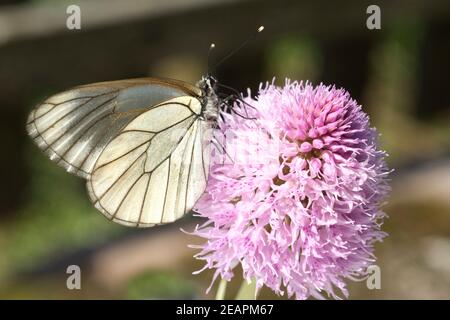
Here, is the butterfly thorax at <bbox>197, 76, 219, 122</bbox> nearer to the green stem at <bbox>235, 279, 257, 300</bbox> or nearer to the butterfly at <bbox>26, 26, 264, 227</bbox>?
the butterfly at <bbox>26, 26, 264, 227</bbox>

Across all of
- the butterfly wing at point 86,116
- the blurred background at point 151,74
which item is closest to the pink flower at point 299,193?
the butterfly wing at point 86,116

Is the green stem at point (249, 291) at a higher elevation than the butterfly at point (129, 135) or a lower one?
lower

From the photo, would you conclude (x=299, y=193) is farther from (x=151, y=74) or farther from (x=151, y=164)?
(x=151, y=74)

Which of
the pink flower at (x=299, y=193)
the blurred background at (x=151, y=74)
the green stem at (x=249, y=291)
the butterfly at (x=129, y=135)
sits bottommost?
the green stem at (x=249, y=291)

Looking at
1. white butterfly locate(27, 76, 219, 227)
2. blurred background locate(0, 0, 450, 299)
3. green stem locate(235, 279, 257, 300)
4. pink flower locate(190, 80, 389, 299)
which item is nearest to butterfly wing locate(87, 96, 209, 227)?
white butterfly locate(27, 76, 219, 227)

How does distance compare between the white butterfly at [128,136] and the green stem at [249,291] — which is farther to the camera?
the white butterfly at [128,136]

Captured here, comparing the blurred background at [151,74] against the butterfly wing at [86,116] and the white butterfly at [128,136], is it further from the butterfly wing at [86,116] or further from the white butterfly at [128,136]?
the butterfly wing at [86,116]

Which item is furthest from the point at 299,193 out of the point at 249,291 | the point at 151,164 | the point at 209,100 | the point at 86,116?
the point at 86,116
